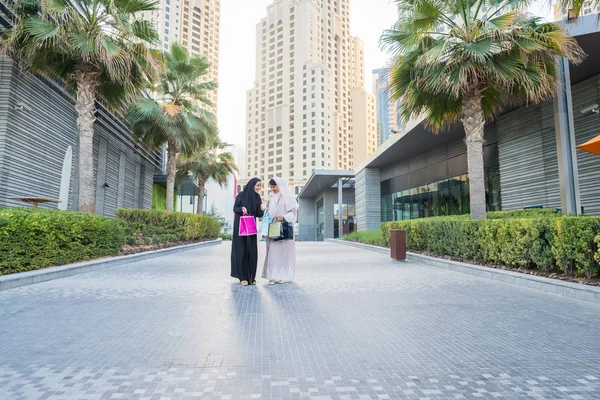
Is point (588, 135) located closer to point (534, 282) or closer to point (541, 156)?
point (541, 156)

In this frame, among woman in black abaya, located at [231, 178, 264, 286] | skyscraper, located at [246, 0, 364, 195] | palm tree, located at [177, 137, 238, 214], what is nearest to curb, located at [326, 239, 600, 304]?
woman in black abaya, located at [231, 178, 264, 286]

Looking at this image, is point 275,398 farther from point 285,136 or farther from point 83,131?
point 285,136

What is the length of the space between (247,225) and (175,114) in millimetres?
11554

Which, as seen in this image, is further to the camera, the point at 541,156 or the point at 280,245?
the point at 541,156

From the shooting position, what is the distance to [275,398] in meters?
2.22

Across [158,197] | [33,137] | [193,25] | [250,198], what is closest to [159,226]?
[33,137]

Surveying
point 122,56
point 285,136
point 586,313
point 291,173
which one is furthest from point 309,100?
point 586,313

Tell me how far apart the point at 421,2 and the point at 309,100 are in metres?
99.0

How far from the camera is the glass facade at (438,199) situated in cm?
1652

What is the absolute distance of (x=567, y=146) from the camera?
9.64 metres

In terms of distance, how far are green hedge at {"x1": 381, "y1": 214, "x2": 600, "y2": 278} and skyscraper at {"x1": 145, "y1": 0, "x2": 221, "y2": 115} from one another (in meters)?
102

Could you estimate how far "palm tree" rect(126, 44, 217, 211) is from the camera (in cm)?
1672

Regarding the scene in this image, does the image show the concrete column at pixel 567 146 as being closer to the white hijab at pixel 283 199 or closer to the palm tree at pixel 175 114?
the white hijab at pixel 283 199

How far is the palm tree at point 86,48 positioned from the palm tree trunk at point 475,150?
→ 886 centimetres
